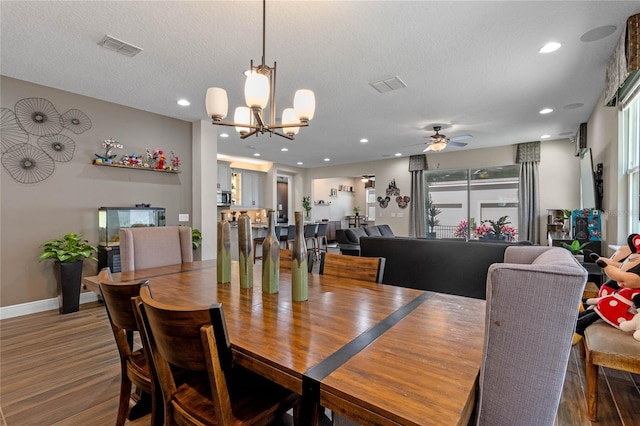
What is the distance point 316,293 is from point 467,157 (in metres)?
7.01

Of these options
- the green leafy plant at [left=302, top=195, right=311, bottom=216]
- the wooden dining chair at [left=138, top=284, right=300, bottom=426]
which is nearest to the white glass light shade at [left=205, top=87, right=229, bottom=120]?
the wooden dining chair at [left=138, top=284, right=300, bottom=426]

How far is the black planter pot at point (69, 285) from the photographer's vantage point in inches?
135

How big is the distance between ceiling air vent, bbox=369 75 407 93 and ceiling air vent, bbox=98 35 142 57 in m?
2.39

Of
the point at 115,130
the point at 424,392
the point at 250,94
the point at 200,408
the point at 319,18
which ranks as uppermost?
the point at 319,18

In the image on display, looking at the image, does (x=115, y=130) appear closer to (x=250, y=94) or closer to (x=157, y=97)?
(x=157, y=97)

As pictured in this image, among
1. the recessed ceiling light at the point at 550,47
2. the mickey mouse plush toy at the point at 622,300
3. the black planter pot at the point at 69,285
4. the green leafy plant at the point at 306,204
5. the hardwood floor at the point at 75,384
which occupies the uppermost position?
the recessed ceiling light at the point at 550,47

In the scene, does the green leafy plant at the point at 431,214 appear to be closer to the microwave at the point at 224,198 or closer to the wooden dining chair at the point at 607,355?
the microwave at the point at 224,198

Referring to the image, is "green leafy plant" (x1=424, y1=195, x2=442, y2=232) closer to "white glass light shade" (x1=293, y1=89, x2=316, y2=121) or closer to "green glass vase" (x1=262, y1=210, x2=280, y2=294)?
"white glass light shade" (x1=293, y1=89, x2=316, y2=121)

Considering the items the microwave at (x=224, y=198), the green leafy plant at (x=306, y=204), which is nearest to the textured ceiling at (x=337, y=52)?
the microwave at (x=224, y=198)

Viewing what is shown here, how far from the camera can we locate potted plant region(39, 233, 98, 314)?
3.42m

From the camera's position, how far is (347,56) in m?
2.79

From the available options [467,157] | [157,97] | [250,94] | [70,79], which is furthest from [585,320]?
[467,157]

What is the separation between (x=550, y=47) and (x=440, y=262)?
7.51 ft

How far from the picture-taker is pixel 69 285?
3.45 metres
